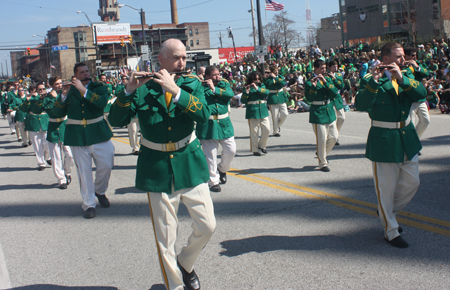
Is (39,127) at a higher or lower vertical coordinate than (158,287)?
higher

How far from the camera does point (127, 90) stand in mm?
3340

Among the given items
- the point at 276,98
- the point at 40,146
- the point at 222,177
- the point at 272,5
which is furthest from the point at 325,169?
the point at 272,5

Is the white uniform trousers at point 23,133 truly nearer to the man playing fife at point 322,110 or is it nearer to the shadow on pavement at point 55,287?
the man playing fife at point 322,110

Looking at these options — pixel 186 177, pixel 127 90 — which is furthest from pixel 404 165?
pixel 127 90

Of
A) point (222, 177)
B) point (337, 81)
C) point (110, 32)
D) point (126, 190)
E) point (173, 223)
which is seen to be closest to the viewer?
point (173, 223)

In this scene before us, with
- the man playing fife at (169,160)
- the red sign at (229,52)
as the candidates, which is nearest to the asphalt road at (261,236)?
the man playing fife at (169,160)

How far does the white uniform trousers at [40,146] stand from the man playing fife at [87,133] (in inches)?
179

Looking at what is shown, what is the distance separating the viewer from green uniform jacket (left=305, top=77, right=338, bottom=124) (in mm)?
7871

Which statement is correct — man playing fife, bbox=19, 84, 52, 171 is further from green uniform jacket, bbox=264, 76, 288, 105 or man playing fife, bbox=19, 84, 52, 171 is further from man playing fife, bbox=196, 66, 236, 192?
green uniform jacket, bbox=264, 76, 288, 105

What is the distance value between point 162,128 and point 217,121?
3.76 metres

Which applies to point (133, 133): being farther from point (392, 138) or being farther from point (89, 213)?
point (392, 138)

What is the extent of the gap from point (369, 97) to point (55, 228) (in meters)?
4.46

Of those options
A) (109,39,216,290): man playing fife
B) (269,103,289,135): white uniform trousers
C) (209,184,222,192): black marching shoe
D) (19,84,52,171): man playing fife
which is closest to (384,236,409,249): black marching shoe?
(109,39,216,290): man playing fife

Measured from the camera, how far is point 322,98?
798 centimetres
